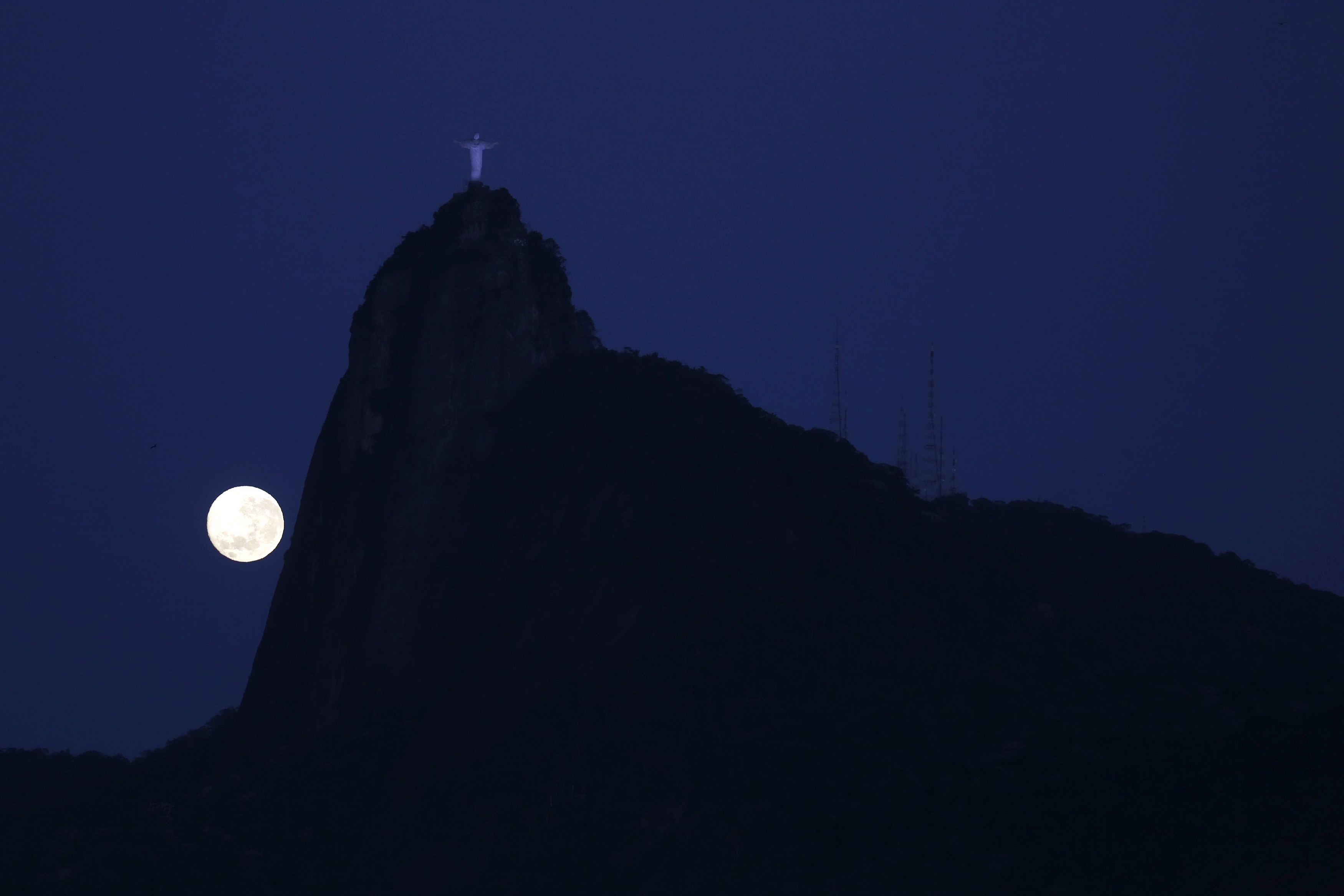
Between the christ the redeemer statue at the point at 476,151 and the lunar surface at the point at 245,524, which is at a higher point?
the christ the redeemer statue at the point at 476,151

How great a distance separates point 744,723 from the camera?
40.6 meters

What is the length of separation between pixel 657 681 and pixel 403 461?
17.8 metres

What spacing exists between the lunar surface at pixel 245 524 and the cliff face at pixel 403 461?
1.95 metres

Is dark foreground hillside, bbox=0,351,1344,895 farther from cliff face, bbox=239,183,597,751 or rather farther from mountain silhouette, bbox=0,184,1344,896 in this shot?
cliff face, bbox=239,183,597,751

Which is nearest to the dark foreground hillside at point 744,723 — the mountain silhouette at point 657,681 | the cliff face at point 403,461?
the mountain silhouette at point 657,681

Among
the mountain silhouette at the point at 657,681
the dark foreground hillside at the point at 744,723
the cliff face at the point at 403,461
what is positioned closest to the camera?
the dark foreground hillside at the point at 744,723

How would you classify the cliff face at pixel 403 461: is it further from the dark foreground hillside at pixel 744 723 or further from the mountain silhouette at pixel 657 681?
the dark foreground hillside at pixel 744 723

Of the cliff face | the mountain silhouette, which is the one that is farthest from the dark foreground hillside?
the cliff face

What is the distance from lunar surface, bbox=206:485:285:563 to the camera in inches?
2206

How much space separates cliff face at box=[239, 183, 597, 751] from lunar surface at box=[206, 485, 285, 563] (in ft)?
6.40

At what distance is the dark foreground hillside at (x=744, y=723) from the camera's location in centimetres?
3594

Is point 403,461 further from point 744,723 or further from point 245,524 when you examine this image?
point 744,723

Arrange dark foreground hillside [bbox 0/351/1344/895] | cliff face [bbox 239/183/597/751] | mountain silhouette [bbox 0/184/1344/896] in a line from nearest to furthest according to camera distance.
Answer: dark foreground hillside [bbox 0/351/1344/895] → mountain silhouette [bbox 0/184/1344/896] → cliff face [bbox 239/183/597/751]

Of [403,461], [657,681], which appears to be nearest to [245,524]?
[403,461]
